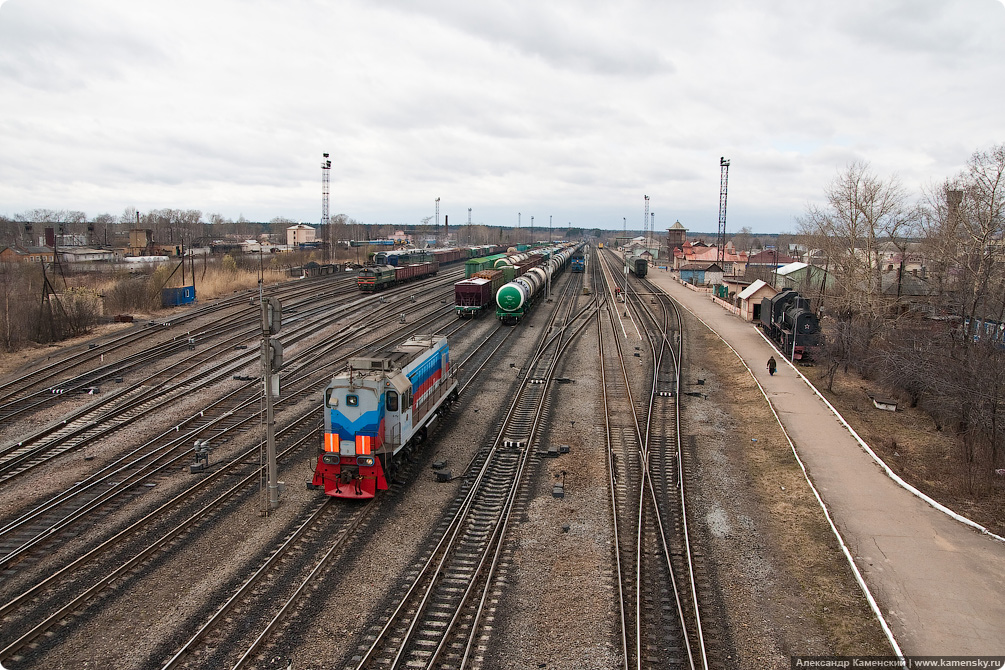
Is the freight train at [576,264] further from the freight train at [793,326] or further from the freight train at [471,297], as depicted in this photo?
the freight train at [793,326]

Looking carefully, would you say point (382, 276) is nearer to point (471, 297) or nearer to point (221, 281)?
point (221, 281)

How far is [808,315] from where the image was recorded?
3362 centimetres

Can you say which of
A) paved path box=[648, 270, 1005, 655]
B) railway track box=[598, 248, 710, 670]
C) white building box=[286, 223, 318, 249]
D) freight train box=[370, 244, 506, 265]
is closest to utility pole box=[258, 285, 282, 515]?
railway track box=[598, 248, 710, 670]

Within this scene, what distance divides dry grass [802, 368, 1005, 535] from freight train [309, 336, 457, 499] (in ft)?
48.8

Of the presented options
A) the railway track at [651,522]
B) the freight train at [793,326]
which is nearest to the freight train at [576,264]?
the freight train at [793,326]

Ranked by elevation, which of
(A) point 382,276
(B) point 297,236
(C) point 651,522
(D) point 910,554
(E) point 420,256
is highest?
(B) point 297,236

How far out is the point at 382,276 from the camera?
62.4 meters

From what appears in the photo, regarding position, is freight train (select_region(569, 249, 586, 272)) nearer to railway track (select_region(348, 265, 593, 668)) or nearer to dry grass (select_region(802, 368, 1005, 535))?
dry grass (select_region(802, 368, 1005, 535))

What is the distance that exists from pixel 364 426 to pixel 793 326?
2790 cm

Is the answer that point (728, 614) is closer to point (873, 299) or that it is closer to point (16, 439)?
point (16, 439)

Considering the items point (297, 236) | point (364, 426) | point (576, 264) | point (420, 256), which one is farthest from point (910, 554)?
point (297, 236)

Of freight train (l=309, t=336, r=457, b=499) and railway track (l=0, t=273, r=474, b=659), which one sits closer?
railway track (l=0, t=273, r=474, b=659)

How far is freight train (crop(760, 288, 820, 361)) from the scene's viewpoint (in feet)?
111

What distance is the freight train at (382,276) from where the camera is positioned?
200 feet
